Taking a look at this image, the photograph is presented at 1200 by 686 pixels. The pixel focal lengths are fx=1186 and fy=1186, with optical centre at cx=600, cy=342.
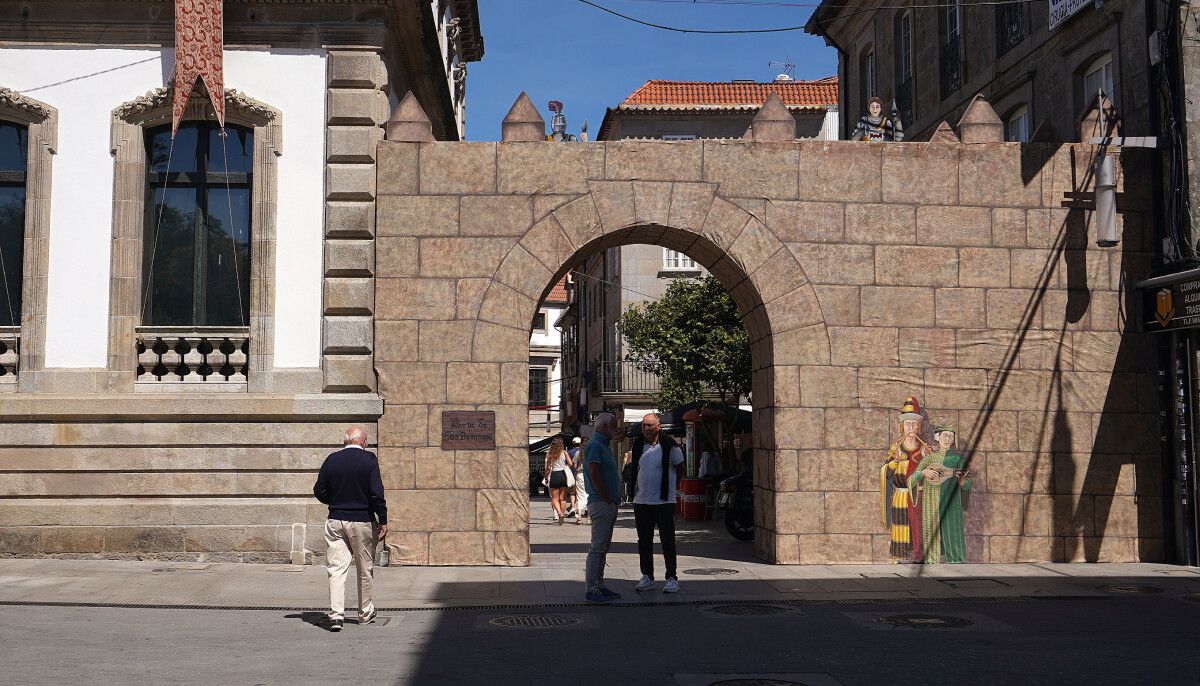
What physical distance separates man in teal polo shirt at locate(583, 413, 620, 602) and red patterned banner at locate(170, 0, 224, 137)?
5.67 metres

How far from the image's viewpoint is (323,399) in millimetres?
13062

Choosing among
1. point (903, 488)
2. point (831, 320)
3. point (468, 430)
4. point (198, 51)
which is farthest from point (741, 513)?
point (198, 51)

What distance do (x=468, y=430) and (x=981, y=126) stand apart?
6.86m

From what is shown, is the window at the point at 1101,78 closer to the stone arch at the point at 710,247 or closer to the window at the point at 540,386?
the stone arch at the point at 710,247

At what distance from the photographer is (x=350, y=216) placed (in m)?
13.4

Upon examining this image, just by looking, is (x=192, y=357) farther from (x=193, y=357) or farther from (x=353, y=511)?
(x=353, y=511)

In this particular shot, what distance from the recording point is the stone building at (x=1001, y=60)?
14.6 metres

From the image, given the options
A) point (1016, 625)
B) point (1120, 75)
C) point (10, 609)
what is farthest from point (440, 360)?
point (1120, 75)

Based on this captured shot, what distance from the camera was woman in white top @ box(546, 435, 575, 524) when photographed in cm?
2226

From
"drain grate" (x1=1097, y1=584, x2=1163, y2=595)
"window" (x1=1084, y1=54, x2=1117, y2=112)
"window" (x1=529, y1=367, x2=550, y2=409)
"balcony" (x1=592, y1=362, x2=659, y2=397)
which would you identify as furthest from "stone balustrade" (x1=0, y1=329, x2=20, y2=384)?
"window" (x1=529, y1=367, x2=550, y2=409)

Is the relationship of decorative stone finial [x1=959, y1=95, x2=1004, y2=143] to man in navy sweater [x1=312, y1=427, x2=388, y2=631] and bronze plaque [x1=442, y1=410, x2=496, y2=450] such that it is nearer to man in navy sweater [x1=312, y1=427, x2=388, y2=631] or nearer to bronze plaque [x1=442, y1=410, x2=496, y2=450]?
bronze plaque [x1=442, y1=410, x2=496, y2=450]

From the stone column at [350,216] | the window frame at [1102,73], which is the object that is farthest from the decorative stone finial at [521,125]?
the window frame at [1102,73]

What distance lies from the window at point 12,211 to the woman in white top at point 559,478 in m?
11.0

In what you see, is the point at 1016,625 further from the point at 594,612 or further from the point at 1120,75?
the point at 1120,75
